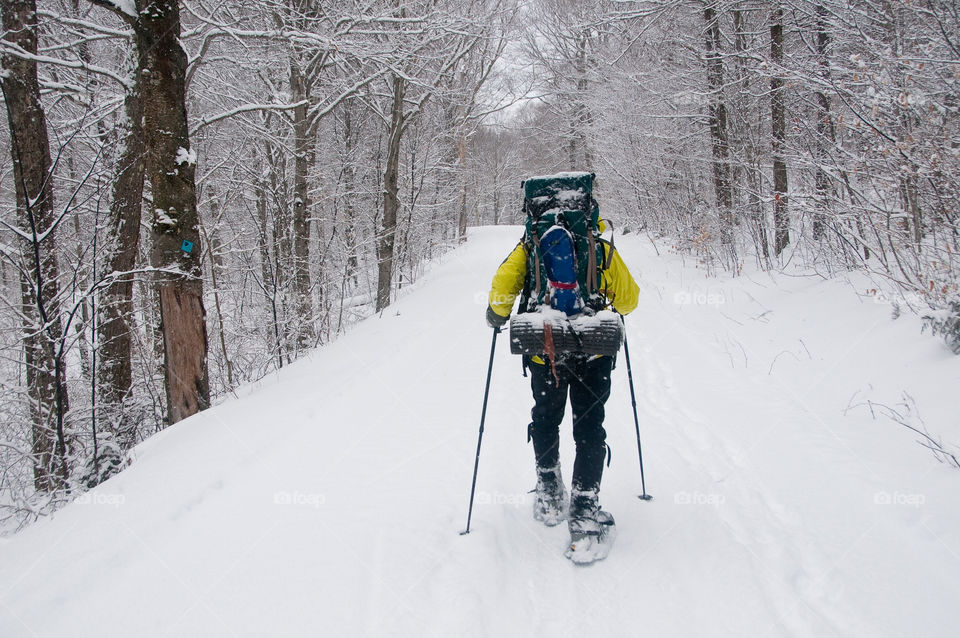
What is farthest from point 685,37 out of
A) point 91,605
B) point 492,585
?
point 91,605

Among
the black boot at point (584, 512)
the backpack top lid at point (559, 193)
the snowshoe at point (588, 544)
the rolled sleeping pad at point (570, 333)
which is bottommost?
the snowshoe at point (588, 544)

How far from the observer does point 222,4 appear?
6086mm

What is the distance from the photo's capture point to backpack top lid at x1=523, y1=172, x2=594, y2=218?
2.82 m

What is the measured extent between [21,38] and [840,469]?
906 centimetres

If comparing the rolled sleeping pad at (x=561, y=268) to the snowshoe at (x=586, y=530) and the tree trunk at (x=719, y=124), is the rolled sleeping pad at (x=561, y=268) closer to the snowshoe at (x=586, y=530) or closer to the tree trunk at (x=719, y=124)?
the snowshoe at (x=586, y=530)

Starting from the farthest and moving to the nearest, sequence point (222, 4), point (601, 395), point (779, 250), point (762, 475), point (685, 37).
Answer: point (685, 37), point (779, 250), point (222, 4), point (762, 475), point (601, 395)

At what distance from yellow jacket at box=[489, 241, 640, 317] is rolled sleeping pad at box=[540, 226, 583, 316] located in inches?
6.5

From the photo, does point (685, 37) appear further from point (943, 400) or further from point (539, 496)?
point (539, 496)

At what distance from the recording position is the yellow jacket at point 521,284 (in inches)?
114

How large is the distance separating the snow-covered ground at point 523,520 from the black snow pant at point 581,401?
1.78ft

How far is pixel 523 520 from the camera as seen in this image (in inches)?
129

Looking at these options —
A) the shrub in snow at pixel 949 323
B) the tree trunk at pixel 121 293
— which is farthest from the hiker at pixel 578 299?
the tree trunk at pixel 121 293

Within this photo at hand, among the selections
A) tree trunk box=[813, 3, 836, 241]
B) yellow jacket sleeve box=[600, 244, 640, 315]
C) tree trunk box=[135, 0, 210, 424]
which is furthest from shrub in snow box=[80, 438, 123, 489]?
tree trunk box=[813, 3, 836, 241]

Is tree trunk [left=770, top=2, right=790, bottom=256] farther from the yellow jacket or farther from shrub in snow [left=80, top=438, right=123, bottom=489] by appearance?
shrub in snow [left=80, top=438, right=123, bottom=489]
